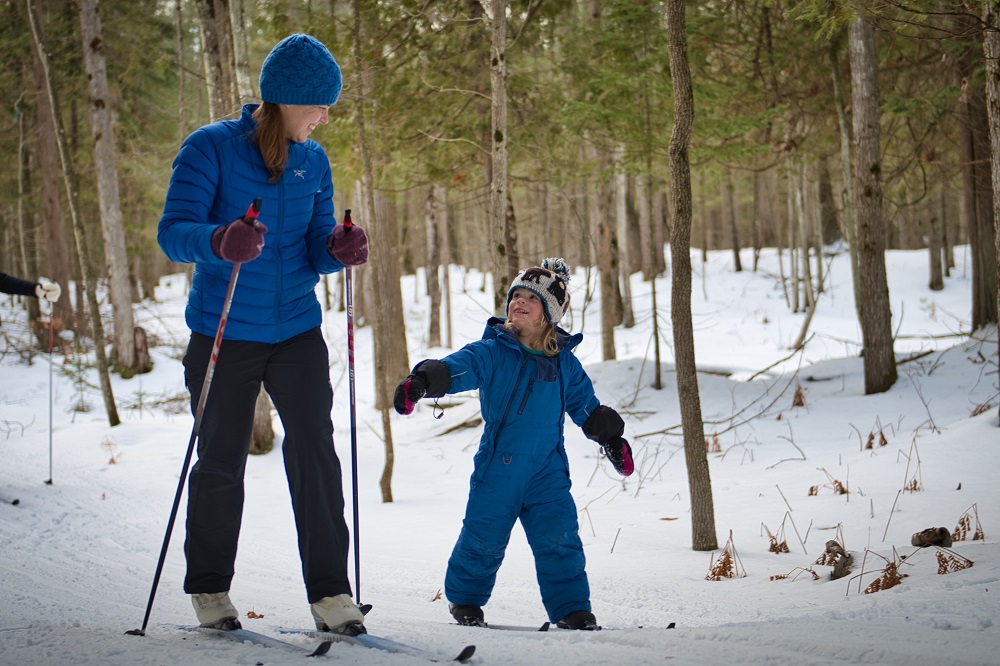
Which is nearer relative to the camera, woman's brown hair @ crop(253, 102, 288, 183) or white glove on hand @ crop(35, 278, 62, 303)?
woman's brown hair @ crop(253, 102, 288, 183)

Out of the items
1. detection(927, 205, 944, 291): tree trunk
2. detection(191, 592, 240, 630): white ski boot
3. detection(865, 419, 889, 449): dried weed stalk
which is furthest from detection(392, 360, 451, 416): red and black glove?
detection(927, 205, 944, 291): tree trunk

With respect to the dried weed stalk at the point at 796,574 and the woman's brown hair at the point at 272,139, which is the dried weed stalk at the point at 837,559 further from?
the woman's brown hair at the point at 272,139

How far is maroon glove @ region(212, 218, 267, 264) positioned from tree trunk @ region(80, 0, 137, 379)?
12759 mm

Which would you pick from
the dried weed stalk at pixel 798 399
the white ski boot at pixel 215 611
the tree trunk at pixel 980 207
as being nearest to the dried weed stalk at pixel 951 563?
the white ski boot at pixel 215 611

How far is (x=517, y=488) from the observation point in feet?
11.5

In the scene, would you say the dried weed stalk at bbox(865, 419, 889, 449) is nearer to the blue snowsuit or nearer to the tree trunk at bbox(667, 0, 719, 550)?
the tree trunk at bbox(667, 0, 719, 550)

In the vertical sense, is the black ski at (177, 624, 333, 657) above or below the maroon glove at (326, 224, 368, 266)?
below

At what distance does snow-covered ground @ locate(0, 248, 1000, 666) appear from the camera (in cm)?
275

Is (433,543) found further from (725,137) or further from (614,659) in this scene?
(725,137)

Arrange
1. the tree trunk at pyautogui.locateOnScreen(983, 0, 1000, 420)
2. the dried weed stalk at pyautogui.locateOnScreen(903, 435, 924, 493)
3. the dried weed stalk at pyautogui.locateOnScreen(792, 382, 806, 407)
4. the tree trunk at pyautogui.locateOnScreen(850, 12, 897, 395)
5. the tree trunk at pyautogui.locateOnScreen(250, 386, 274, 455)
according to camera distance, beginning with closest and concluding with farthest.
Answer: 1. the dried weed stalk at pyautogui.locateOnScreen(903, 435, 924, 493)
2. the tree trunk at pyautogui.locateOnScreen(983, 0, 1000, 420)
3. the tree trunk at pyautogui.locateOnScreen(250, 386, 274, 455)
4. the tree trunk at pyautogui.locateOnScreen(850, 12, 897, 395)
5. the dried weed stalk at pyautogui.locateOnScreen(792, 382, 806, 407)

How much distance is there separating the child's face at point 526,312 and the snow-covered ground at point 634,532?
1.33 m

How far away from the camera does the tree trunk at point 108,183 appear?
13523 mm

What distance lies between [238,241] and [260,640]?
4.60ft

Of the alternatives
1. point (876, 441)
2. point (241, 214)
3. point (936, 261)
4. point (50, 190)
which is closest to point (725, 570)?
point (241, 214)
